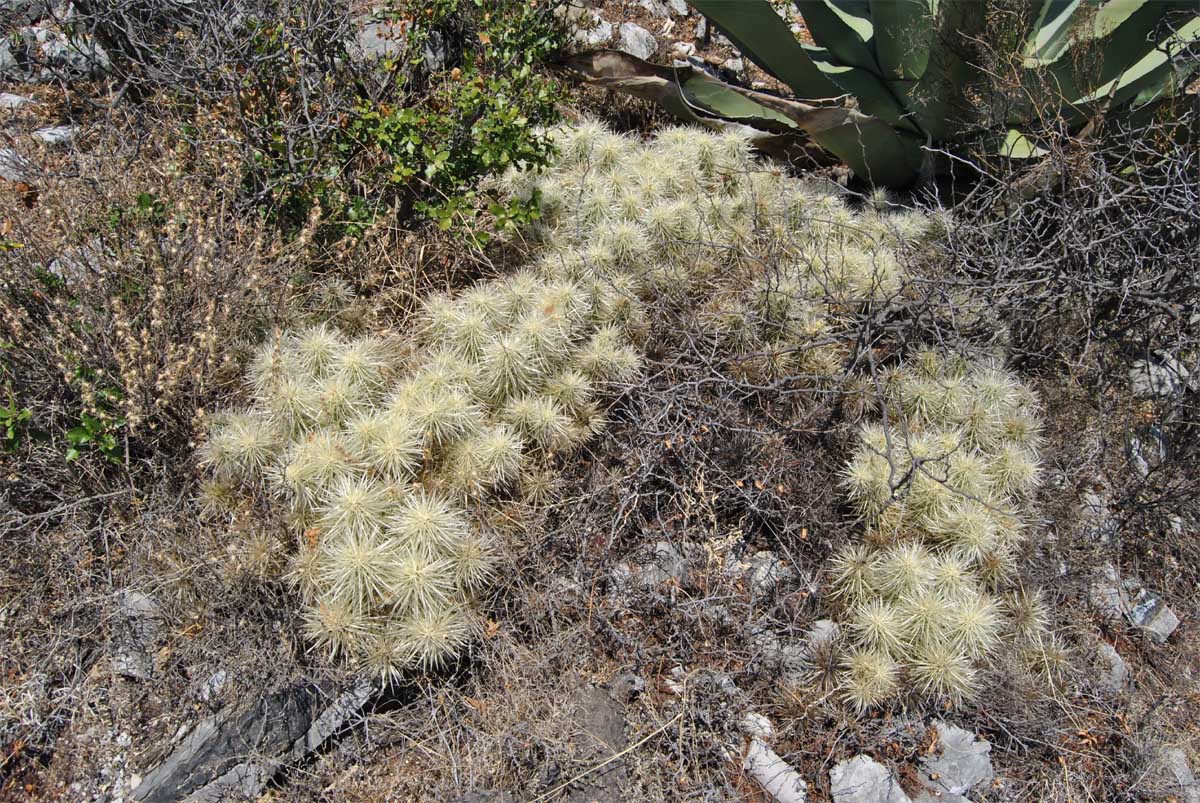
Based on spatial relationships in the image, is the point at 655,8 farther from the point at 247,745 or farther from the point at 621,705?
the point at 247,745

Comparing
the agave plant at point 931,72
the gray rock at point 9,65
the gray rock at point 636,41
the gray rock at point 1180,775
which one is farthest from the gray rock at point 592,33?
the gray rock at point 1180,775

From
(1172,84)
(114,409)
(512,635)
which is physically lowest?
(512,635)

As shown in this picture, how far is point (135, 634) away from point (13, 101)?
11.4ft

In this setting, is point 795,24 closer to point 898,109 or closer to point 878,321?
point 898,109

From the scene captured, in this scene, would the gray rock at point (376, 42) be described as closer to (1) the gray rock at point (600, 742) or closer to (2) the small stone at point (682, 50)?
(2) the small stone at point (682, 50)

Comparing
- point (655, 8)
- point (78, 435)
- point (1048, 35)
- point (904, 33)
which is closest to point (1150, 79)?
point (1048, 35)

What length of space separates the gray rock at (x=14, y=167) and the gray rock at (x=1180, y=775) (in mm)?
5010

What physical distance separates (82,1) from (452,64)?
1899mm

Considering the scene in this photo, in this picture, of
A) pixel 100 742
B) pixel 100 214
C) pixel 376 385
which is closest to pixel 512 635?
pixel 376 385

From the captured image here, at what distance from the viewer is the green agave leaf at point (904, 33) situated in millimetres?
3889

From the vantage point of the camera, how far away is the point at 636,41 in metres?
5.15

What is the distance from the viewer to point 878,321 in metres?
3.07

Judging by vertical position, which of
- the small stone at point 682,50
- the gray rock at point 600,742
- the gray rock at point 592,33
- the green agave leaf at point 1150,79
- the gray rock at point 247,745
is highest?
the green agave leaf at point 1150,79

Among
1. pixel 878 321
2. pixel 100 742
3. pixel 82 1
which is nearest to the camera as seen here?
pixel 100 742
